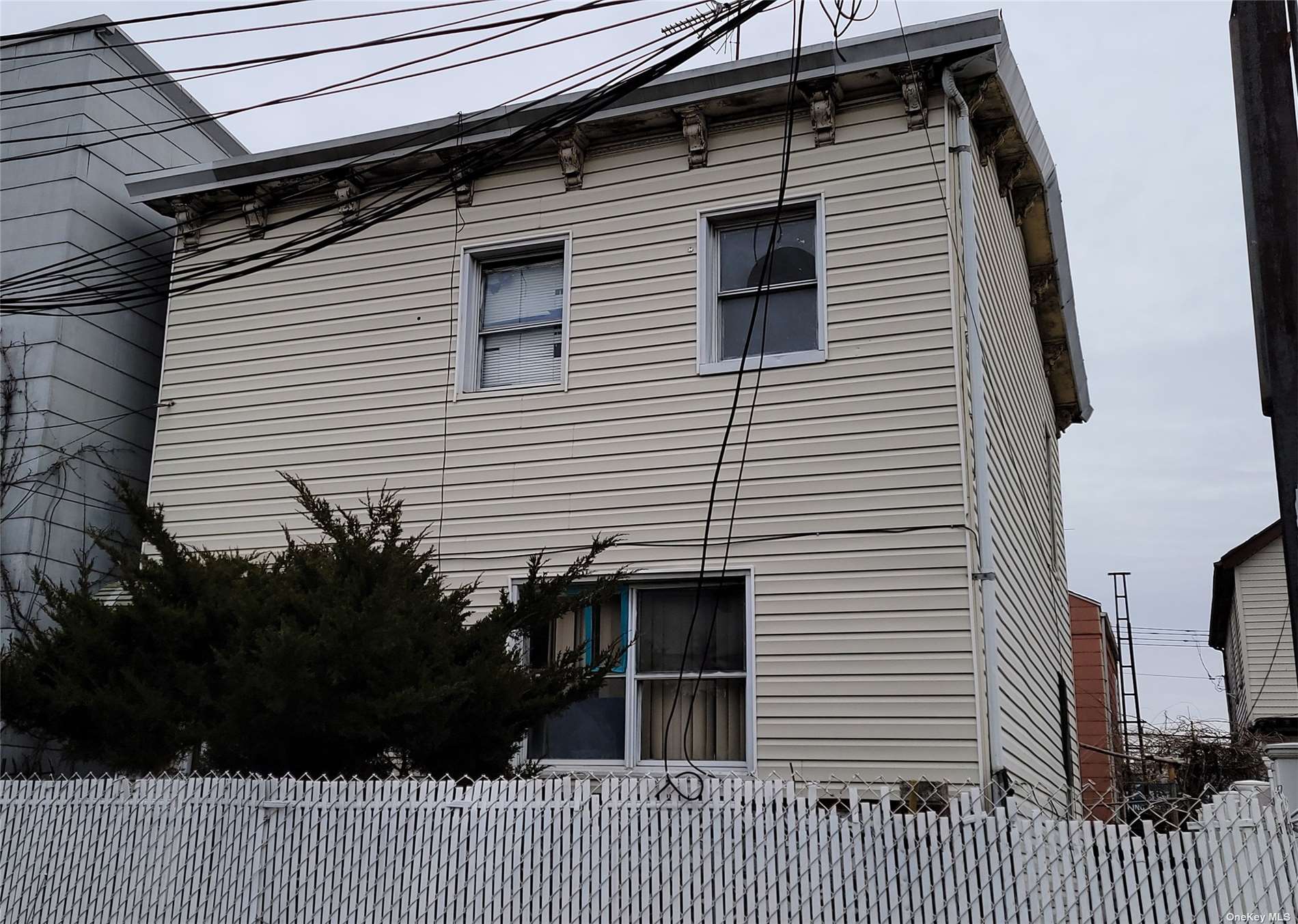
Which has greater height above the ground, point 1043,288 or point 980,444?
point 1043,288

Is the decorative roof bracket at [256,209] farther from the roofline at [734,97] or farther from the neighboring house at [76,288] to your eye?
the neighboring house at [76,288]

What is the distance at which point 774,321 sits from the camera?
9.98 meters

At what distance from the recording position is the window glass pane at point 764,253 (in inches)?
396

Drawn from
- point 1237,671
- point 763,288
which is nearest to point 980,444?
point 763,288

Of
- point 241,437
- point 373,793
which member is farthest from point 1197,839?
point 241,437

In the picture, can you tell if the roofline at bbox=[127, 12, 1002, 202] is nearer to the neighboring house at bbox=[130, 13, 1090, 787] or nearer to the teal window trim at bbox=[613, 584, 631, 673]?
the neighboring house at bbox=[130, 13, 1090, 787]

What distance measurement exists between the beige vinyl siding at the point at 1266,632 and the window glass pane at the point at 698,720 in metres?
20.2

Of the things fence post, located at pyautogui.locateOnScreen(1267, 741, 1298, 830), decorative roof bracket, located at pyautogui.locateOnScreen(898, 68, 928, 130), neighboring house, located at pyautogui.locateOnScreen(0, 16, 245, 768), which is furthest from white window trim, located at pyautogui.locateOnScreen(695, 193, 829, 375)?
fence post, located at pyautogui.locateOnScreen(1267, 741, 1298, 830)

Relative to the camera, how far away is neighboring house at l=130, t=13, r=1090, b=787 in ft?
29.7

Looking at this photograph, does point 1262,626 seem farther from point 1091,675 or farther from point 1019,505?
point 1019,505

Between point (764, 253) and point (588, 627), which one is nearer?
point (588, 627)

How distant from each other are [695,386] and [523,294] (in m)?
2.04

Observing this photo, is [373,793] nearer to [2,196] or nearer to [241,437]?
[241,437]

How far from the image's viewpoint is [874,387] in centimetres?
939
